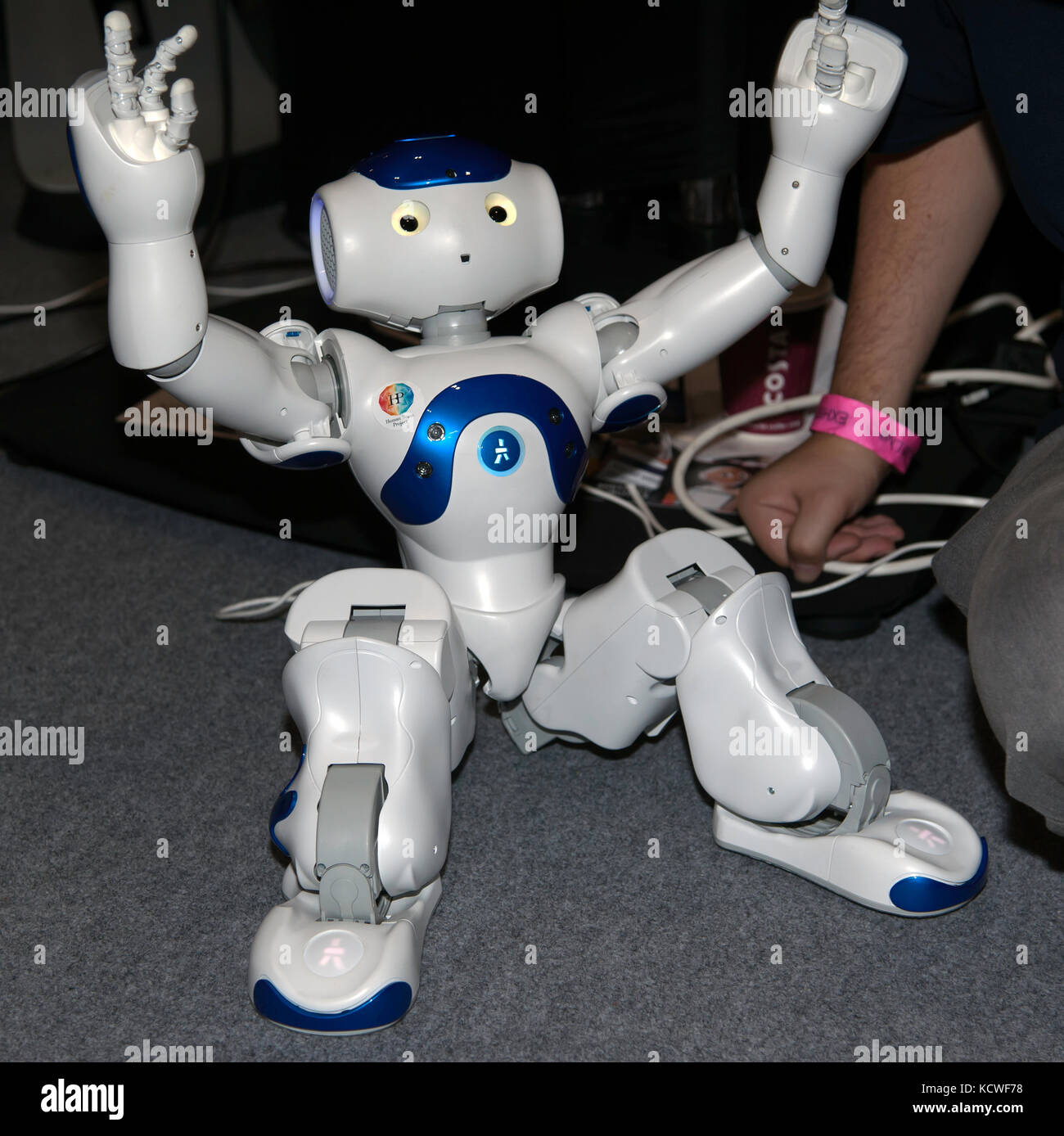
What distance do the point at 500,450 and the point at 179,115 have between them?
289 mm

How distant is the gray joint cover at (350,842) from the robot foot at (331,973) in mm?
14

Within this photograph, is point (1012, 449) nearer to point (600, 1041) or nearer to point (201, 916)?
point (600, 1041)

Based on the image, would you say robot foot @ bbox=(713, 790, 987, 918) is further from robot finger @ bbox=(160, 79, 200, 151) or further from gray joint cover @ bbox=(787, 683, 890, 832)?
robot finger @ bbox=(160, 79, 200, 151)

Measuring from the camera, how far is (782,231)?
0.87 m

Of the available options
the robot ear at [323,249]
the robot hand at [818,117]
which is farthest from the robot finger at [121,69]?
the robot hand at [818,117]

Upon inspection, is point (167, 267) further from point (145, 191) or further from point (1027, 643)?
point (1027, 643)

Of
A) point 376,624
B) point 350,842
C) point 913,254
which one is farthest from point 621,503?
point 350,842

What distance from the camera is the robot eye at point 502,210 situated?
0.86m

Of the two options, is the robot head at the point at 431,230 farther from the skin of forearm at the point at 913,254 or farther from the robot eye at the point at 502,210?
the skin of forearm at the point at 913,254

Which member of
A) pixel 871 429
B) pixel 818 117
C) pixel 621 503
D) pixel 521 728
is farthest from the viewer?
pixel 621 503

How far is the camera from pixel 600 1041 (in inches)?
32.1

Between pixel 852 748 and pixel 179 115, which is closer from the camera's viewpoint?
pixel 179 115

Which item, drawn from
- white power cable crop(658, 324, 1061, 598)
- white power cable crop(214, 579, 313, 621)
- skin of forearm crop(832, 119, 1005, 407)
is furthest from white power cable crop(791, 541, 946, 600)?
white power cable crop(214, 579, 313, 621)

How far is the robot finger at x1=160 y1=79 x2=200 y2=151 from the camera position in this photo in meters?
0.73
